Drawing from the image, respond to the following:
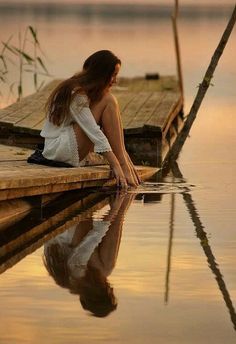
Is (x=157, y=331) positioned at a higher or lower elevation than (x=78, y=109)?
lower

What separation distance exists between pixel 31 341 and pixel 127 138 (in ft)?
23.8

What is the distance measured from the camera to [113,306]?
272 inches

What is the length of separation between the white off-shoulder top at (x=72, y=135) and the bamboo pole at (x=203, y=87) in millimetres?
2356

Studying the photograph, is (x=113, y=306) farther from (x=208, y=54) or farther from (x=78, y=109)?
(x=208, y=54)

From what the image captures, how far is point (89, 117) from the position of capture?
10.6 metres

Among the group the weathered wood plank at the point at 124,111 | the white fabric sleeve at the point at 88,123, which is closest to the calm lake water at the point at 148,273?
the white fabric sleeve at the point at 88,123

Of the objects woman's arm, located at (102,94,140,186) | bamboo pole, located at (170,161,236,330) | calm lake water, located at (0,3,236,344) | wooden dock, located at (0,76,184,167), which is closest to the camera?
calm lake water, located at (0,3,236,344)

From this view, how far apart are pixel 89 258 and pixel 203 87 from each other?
197 inches

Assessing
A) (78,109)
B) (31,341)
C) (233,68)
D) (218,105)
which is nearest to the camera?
(31,341)

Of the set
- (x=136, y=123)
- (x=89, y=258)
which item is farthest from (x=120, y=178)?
(x=136, y=123)

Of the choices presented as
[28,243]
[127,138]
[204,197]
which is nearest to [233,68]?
[127,138]

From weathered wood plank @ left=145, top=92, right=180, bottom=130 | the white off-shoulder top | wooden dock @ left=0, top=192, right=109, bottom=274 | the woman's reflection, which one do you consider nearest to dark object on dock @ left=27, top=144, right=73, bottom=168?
the white off-shoulder top

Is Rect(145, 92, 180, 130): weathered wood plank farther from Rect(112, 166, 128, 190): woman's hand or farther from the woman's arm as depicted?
the woman's arm

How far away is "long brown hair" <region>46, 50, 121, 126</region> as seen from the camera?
10602 millimetres
